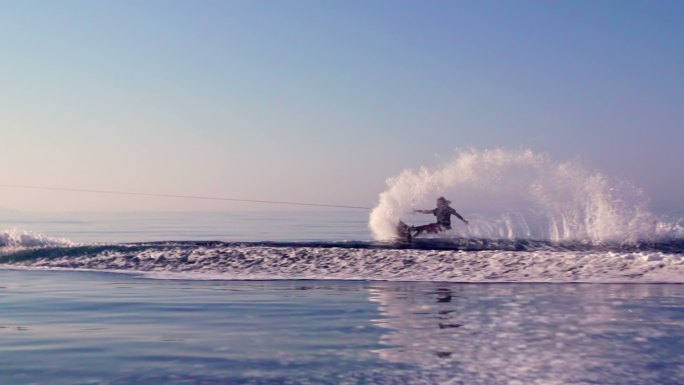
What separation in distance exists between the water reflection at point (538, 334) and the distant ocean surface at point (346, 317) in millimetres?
34

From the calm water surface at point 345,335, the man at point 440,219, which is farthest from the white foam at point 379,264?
the man at point 440,219

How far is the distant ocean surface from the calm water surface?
0.11 ft

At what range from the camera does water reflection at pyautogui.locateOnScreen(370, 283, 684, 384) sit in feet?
25.1

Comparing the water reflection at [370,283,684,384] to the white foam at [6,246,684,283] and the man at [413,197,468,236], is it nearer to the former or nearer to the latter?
the white foam at [6,246,684,283]

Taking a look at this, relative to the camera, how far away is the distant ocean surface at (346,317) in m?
7.77

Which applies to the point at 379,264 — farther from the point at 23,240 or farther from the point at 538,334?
the point at 23,240

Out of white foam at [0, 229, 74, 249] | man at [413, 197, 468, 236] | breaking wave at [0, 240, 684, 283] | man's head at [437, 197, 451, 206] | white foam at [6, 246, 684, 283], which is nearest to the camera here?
white foam at [6, 246, 684, 283]

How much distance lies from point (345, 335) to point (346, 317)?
5.36 feet

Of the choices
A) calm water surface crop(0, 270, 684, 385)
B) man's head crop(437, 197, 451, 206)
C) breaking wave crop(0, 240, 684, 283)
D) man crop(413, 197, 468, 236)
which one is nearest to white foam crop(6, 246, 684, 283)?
breaking wave crop(0, 240, 684, 283)

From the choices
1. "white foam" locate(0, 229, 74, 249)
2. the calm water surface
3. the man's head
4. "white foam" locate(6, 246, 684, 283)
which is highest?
the man's head

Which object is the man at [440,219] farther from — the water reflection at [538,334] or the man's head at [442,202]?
the water reflection at [538,334]

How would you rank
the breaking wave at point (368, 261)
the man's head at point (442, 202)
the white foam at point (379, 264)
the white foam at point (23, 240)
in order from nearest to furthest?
the white foam at point (379, 264) → the breaking wave at point (368, 261) → the white foam at point (23, 240) → the man's head at point (442, 202)

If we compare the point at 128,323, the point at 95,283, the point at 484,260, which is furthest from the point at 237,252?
the point at 128,323

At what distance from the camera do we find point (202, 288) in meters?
16.1
